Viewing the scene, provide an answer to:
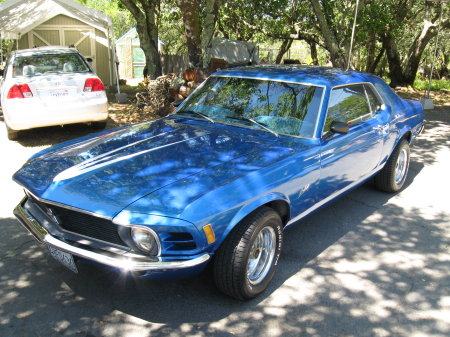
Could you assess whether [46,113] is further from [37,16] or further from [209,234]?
[37,16]

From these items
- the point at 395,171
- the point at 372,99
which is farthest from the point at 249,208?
the point at 395,171

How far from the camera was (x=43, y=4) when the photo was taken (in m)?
14.9

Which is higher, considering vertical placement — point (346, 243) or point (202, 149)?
point (202, 149)

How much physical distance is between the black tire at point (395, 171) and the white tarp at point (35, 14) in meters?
9.07

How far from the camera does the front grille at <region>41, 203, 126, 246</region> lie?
2.80m

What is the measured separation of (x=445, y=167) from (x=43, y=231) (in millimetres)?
6082

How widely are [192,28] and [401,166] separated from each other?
6.04m

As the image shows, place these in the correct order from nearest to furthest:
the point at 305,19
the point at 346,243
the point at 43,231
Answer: the point at 43,231
the point at 346,243
the point at 305,19

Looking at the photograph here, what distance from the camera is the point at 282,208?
11.4 feet

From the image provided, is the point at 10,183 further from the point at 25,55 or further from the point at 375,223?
the point at 375,223

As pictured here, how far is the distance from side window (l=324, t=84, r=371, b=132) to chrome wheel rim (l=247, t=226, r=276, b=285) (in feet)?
4.00

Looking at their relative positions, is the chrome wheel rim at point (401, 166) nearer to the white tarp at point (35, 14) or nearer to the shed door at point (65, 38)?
the white tarp at point (35, 14)

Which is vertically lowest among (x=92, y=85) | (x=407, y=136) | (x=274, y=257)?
(x=274, y=257)

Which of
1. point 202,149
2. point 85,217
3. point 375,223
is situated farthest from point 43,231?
point 375,223
